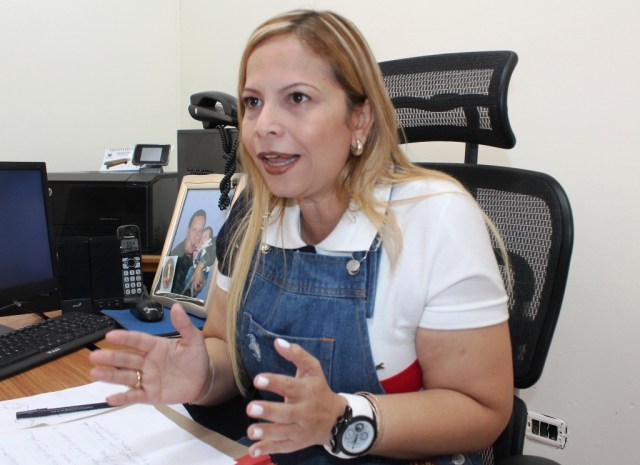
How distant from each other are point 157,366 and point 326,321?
0.27 m

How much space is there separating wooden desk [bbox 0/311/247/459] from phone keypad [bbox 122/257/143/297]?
0.27 meters

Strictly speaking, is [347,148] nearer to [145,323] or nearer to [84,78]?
[145,323]

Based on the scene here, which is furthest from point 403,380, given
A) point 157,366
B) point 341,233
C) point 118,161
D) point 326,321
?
point 118,161

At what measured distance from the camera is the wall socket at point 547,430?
145 cm

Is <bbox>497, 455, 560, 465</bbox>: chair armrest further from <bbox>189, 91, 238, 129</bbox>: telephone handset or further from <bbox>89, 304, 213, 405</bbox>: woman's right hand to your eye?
<bbox>189, 91, 238, 129</bbox>: telephone handset

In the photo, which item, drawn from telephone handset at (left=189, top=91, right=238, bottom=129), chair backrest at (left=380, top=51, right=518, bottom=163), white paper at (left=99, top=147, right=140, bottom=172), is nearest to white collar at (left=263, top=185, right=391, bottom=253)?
chair backrest at (left=380, top=51, right=518, bottom=163)

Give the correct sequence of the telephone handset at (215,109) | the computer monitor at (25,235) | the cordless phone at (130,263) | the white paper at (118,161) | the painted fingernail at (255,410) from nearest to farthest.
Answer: the painted fingernail at (255,410) < the computer monitor at (25,235) < the cordless phone at (130,263) < the telephone handset at (215,109) < the white paper at (118,161)

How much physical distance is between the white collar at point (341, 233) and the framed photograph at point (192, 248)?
0.42 meters

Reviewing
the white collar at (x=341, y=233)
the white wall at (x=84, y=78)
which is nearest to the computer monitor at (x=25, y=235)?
the white collar at (x=341, y=233)

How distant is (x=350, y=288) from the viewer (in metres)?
0.88

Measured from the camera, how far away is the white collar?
2.95ft

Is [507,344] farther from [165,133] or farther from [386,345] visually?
[165,133]

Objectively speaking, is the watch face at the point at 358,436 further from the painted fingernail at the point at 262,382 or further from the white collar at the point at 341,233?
the white collar at the point at 341,233

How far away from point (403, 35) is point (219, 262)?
962mm
